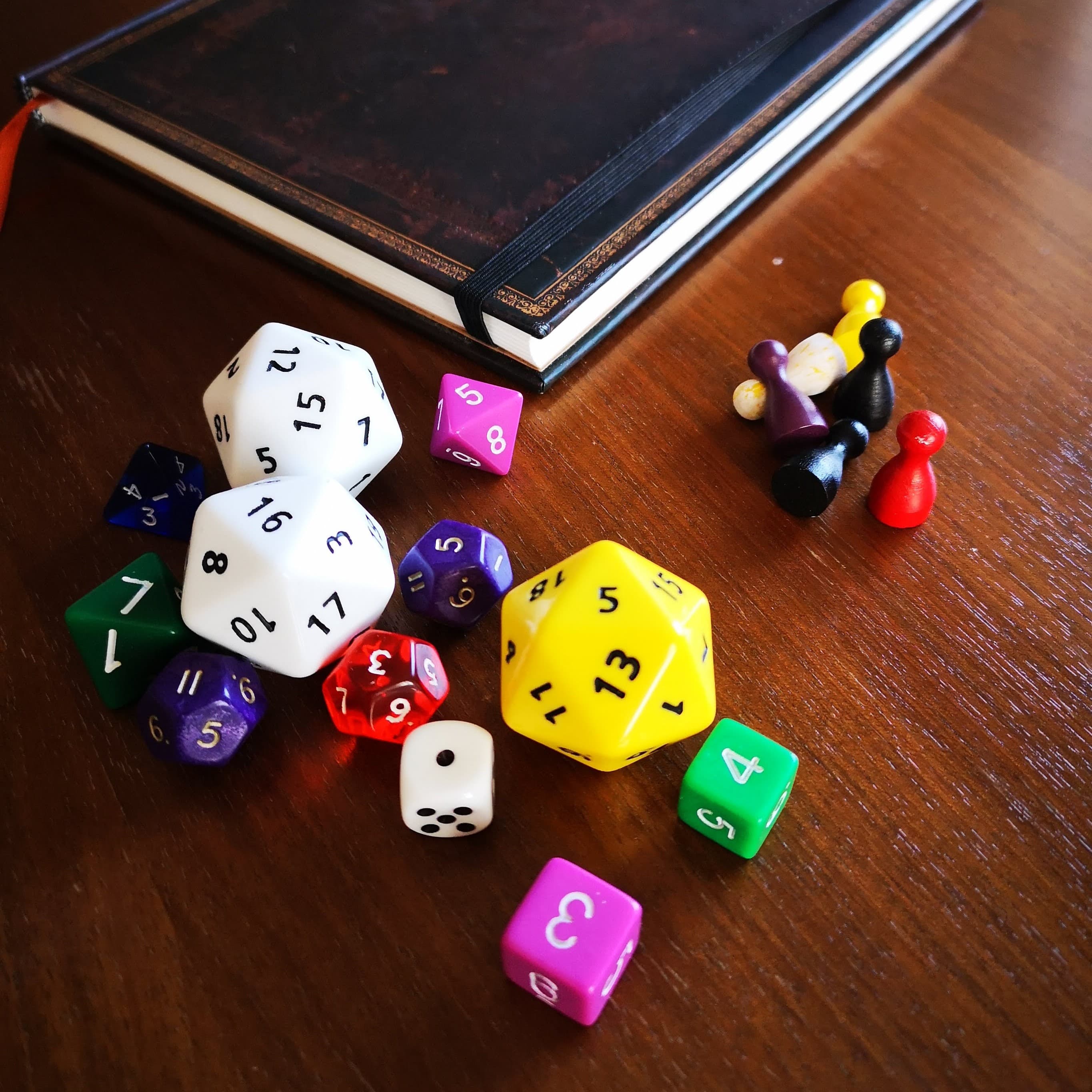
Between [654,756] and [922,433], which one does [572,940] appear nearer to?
[654,756]

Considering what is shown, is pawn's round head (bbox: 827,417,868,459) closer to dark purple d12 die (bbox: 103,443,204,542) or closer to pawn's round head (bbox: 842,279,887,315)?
pawn's round head (bbox: 842,279,887,315)

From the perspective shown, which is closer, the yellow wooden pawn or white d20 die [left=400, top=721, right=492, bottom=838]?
white d20 die [left=400, top=721, right=492, bottom=838]

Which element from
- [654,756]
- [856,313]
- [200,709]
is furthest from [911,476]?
[200,709]

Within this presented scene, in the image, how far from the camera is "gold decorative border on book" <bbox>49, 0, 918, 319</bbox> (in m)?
0.99

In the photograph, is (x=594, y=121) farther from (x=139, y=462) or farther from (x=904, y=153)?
(x=139, y=462)

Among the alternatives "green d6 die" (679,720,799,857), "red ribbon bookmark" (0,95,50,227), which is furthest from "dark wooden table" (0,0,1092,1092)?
"red ribbon bookmark" (0,95,50,227)

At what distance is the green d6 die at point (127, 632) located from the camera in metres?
0.81

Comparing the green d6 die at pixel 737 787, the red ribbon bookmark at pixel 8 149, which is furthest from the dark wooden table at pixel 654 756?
the red ribbon bookmark at pixel 8 149

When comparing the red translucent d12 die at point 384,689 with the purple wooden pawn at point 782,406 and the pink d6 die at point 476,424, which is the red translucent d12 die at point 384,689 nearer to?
the pink d6 die at point 476,424

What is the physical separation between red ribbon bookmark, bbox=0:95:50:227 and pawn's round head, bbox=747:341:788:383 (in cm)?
100

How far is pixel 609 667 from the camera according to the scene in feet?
2.40

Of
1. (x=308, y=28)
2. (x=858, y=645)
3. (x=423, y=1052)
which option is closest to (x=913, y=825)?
(x=858, y=645)

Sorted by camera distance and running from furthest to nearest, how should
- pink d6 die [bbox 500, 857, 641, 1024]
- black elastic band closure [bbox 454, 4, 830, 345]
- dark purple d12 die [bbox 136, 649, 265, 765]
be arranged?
black elastic band closure [bbox 454, 4, 830, 345], dark purple d12 die [bbox 136, 649, 265, 765], pink d6 die [bbox 500, 857, 641, 1024]

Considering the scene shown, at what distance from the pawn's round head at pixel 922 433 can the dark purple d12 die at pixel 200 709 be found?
2.04ft
